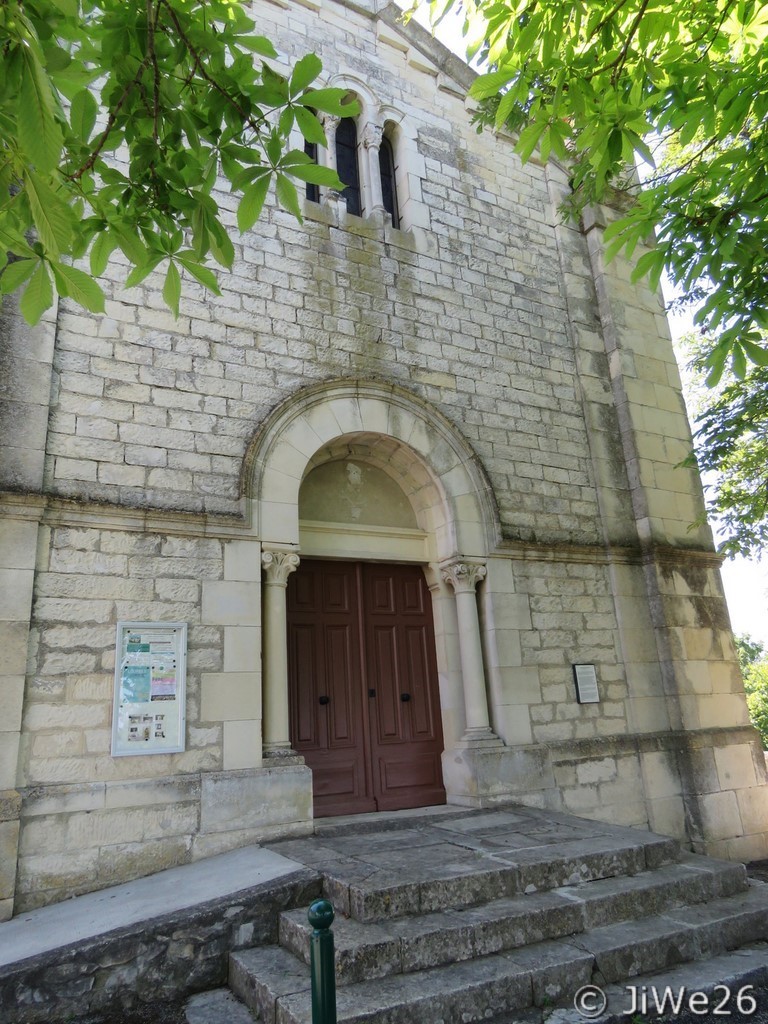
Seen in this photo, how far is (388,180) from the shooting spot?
723cm

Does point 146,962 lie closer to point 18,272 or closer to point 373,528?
point 18,272

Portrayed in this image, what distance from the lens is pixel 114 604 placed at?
4.49 meters

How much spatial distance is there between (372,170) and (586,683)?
5399 millimetres

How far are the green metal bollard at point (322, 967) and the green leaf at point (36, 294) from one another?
199cm

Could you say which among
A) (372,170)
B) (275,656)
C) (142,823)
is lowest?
(142,823)

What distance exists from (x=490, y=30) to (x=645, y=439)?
17.2 ft

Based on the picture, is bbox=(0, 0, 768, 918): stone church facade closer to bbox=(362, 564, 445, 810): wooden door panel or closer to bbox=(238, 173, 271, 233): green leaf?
bbox=(362, 564, 445, 810): wooden door panel

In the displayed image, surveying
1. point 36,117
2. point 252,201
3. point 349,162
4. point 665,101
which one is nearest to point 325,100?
point 252,201

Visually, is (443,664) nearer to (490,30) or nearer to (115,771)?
(115,771)

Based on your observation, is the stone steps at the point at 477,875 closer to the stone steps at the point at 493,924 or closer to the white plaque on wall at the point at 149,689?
the stone steps at the point at 493,924

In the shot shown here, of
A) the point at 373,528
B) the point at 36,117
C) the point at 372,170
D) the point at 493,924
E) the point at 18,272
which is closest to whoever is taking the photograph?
the point at 36,117

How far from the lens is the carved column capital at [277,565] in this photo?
16.8 ft

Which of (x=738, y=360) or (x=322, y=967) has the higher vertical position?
(x=738, y=360)

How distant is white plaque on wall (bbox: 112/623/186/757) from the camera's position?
4.33 metres
